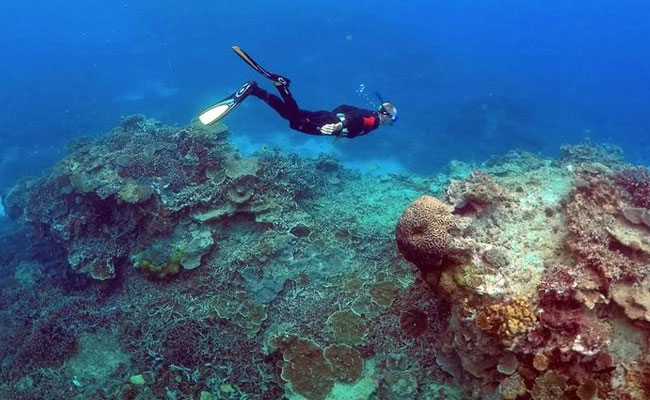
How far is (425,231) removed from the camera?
20.0 ft

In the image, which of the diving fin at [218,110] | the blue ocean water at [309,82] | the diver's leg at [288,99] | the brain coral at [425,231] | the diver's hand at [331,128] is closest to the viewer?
the brain coral at [425,231]

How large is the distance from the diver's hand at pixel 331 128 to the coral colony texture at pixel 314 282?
6.84 feet

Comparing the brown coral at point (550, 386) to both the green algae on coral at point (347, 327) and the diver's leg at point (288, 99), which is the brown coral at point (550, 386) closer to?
the green algae on coral at point (347, 327)

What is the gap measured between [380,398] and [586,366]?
9.57 feet

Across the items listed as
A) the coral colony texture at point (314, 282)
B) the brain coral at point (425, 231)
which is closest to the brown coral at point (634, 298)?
the coral colony texture at point (314, 282)

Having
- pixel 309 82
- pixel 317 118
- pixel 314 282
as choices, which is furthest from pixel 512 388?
pixel 309 82

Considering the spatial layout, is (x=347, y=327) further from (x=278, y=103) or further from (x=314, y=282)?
(x=278, y=103)

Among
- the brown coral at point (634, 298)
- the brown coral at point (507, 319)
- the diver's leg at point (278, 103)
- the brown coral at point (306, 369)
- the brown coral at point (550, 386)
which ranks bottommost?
the brown coral at point (306, 369)

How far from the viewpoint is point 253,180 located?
10281 mm

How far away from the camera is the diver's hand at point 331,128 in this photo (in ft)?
26.4

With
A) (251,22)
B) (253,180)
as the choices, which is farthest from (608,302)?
(251,22)

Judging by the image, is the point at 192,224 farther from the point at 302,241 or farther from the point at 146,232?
the point at 302,241

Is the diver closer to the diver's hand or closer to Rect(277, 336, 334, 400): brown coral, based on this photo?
the diver's hand

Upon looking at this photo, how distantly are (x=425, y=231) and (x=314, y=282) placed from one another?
306cm
